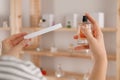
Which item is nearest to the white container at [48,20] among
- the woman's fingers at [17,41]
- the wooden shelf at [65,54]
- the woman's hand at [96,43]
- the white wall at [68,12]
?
the white wall at [68,12]

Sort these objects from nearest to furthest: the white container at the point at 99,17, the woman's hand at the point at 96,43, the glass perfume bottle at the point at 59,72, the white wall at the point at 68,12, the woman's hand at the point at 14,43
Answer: the woman's hand at the point at 96,43
the woman's hand at the point at 14,43
the white container at the point at 99,17
the white wall at the point at 68,12
the glass perfume bottle at the point at 59,72

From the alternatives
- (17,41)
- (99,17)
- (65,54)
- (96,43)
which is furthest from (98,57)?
(65,54)

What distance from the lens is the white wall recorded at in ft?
7.14

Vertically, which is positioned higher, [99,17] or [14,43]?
[99,17]

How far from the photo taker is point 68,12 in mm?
2371

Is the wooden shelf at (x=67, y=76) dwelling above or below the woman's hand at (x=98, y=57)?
below

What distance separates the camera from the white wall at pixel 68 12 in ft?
7.14

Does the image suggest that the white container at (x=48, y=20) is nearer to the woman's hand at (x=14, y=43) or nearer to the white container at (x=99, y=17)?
the white container at (x=99, y=17)

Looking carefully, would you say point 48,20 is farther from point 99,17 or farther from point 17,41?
point 17,41

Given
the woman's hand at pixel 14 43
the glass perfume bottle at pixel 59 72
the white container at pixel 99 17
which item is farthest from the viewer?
the glass perfume bottle at pixel 59 72

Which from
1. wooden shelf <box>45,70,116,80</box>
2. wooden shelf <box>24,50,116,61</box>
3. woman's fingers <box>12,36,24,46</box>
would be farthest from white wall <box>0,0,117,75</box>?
woman's fingers <box>12,36,24,46</box>

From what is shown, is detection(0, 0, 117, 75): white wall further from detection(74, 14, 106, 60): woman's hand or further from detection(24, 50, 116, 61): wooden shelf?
detection(74, 14, 106, 60): woman's hand

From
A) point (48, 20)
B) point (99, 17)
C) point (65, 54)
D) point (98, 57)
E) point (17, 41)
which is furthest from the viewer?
point (48, 20)

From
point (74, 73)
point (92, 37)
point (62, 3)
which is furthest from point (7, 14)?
point (92, 37)
